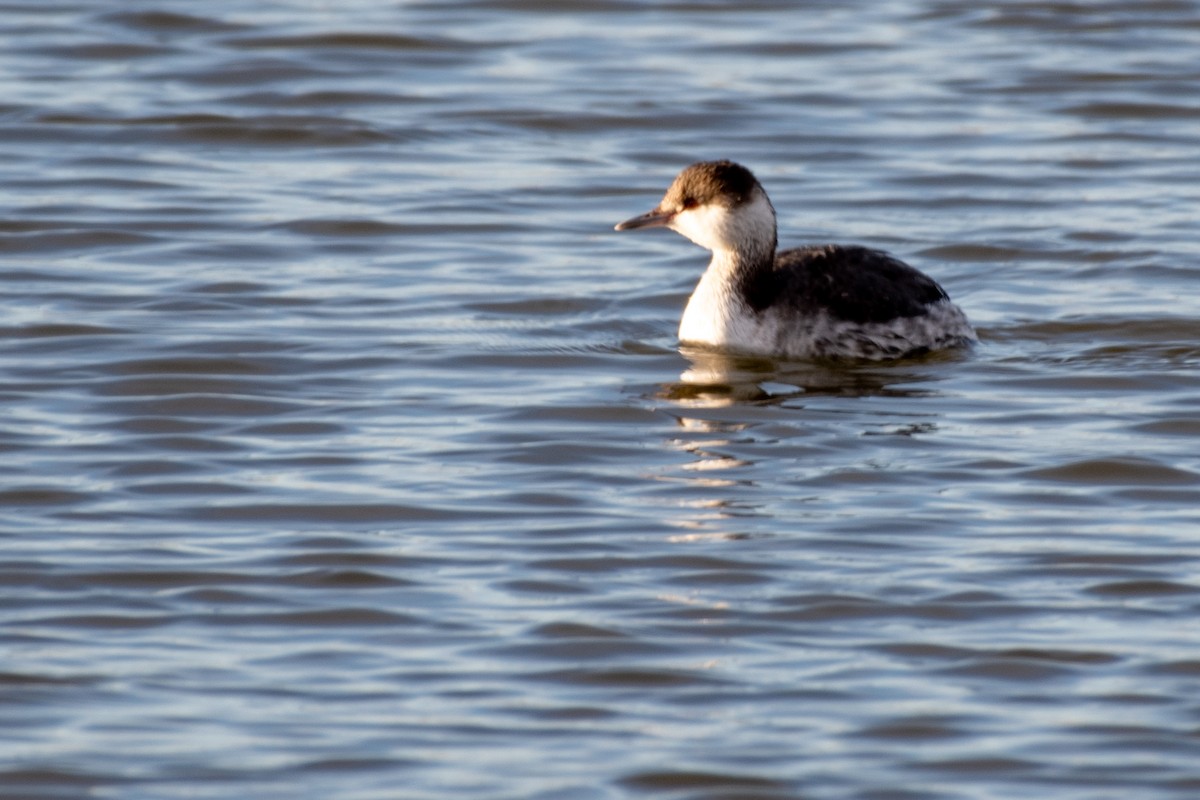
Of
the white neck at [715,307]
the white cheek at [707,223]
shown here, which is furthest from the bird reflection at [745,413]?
the white cheek at [707,223]

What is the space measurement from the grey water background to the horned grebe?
16 centimetres

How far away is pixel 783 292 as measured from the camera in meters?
12.7

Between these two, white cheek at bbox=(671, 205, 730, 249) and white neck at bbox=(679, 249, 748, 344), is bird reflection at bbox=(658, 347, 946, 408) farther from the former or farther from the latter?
white cheek at bbox=(671, 205, 730, 249)

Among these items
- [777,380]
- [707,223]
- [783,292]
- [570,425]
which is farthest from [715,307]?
[570,425]

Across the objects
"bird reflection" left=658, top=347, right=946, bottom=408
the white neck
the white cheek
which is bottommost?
"bird reflection" left=658, top=347, right=946, bottom=408

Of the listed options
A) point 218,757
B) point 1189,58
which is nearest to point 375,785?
point 218,757

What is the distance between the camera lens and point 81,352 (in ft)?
40.9

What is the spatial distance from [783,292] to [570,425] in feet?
6.48

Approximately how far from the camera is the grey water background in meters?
7.56

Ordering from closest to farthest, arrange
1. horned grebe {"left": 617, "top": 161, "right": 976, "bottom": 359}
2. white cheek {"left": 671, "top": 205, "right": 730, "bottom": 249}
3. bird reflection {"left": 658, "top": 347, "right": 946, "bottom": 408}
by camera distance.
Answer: bird reflection {"left": 658, "top": 347, "right": 946, "bottom": 408} < horned grebe {"left": 617, "top": 161, "right": 976, "bottom": 359} < white cheek {"left": 671, "top": 205, "right": 730, "bottom": 249}

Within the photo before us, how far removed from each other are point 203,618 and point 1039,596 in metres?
2.92

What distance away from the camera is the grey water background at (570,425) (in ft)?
24.8

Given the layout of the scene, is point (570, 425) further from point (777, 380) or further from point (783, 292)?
point (783, 292)

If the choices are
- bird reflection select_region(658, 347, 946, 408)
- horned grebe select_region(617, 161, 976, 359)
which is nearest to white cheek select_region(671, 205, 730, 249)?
horned grebe select_region(617, 161, 976, 359)
